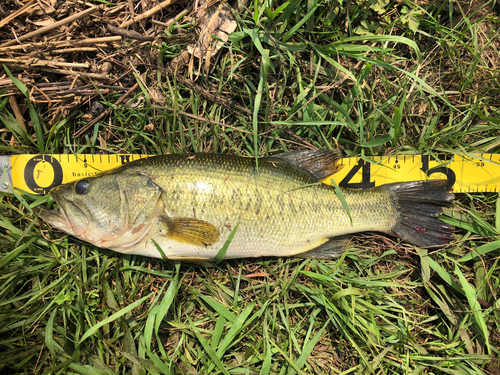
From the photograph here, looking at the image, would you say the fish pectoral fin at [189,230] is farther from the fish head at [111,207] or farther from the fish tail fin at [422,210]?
the fish tail fin at [422,210]

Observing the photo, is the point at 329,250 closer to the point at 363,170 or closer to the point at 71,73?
the point at 363,170

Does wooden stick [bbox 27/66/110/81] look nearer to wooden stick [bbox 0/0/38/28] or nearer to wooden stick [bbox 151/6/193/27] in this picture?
wooden stick [bbox 0/0/38/28]

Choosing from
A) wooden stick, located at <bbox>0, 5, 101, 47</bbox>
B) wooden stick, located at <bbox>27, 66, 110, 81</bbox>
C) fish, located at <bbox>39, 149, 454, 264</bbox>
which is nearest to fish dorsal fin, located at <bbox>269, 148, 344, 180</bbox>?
fish, located at <bbox>39, 149, 454, 264</bbox>

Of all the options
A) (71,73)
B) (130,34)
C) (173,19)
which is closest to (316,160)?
(173,19)

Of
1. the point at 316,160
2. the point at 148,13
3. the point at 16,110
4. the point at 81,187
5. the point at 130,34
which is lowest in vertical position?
the point at 316,160

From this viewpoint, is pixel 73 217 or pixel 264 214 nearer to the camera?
pixel 73 217
